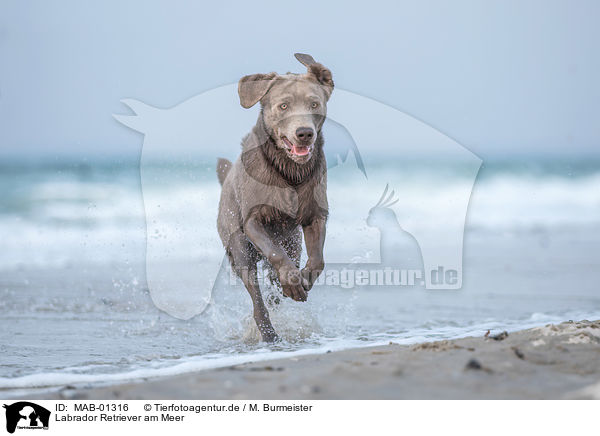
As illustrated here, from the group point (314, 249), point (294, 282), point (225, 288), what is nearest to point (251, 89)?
point (314, 249)

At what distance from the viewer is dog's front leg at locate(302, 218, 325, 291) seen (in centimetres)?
513

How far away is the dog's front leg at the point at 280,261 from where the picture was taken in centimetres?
497

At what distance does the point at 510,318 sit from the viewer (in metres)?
6.37

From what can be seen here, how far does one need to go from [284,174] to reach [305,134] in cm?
48

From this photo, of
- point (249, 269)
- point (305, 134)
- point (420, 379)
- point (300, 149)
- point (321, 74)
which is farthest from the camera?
point (249, 269)

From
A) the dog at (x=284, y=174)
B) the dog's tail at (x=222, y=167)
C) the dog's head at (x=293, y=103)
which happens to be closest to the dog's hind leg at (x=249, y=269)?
the dog at (x=284, y=174)

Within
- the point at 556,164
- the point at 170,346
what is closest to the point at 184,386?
the point at 170,346

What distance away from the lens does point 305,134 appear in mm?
4828

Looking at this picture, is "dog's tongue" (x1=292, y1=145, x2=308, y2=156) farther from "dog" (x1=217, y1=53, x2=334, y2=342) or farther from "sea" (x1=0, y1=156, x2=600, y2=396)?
"sea" (x1=0, y1=156, x2=600, y2=396)

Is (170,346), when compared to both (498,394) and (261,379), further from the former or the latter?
(498,394)

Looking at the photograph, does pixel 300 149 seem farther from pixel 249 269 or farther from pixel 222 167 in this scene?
pixel 222 167

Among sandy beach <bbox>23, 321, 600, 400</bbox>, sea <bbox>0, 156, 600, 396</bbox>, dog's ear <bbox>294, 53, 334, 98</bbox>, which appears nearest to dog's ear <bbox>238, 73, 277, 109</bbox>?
dog's ear <bbox>294, 53, 334, 98</bbox>

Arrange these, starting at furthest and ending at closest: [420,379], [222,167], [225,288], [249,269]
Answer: [225,288]
[222,167]
[249,269]
[420,379]

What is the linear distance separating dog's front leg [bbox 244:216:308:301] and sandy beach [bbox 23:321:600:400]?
4.19ft
